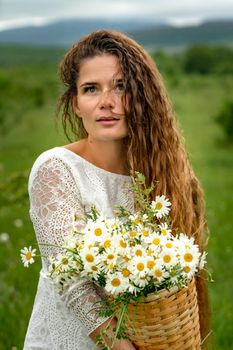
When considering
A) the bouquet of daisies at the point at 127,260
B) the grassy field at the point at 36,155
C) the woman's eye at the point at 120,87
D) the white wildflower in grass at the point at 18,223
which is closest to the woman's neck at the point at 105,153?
the woman's eye at the point at 120,87

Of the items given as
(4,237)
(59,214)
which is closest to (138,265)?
(59,214)

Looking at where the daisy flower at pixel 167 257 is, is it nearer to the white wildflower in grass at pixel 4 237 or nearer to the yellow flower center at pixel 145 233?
the yellow flower center at pixel 145 233

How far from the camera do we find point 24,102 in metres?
19.0

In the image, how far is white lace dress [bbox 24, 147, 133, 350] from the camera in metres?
2.48

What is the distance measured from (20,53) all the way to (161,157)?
2252cm

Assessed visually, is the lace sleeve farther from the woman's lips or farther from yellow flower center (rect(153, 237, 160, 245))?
yellow flower center (rect(153, 237, 160, 245))

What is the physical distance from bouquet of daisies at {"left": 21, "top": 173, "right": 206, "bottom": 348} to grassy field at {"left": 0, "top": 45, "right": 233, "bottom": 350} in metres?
0.22

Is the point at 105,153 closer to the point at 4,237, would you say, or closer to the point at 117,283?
the point at 117,283

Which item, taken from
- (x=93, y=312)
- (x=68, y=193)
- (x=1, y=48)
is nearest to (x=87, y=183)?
(x=68, y=193)

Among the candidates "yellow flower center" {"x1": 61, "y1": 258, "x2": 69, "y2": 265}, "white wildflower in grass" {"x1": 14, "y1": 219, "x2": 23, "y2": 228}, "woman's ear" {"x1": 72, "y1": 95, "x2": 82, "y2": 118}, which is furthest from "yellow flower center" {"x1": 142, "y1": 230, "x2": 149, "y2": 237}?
"white wildflower in grass" {"x1": 14, "y1": 219, "x2": 23, "y2": 228}

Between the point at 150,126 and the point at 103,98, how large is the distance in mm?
309

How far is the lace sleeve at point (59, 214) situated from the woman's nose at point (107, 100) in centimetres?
26

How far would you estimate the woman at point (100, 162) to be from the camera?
2.57 m

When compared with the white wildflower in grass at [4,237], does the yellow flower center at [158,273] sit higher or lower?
higher
